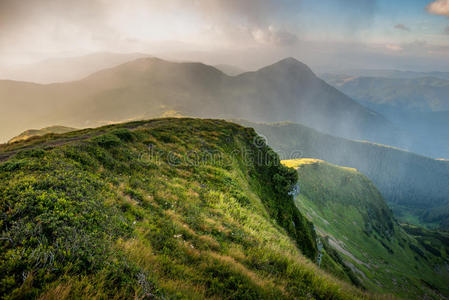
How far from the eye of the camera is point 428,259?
16438 cm

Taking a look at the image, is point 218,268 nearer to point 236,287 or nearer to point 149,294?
point 236,287

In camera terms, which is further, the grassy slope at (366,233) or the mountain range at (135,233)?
the grassy slope at (366,233)

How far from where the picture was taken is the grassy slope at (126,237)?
4492mm

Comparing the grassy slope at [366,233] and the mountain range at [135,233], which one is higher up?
the mountain range at [135,233]

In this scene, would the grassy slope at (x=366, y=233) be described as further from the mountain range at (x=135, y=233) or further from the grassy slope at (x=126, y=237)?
the grassy slope at (x=126, y=237)

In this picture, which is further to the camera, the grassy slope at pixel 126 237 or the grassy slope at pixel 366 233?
the grassy slope at pixel 366 233

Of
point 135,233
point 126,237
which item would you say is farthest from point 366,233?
point 126,237

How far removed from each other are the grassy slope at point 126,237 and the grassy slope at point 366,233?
361 feet

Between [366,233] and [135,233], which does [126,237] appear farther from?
[366,233]

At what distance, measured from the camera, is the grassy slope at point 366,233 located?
107500 mm

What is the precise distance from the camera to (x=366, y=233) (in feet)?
505

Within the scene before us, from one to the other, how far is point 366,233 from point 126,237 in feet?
649

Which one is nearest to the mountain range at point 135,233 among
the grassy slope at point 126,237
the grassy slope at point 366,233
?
the grassy slope at point 126,237

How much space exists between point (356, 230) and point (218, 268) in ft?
606
